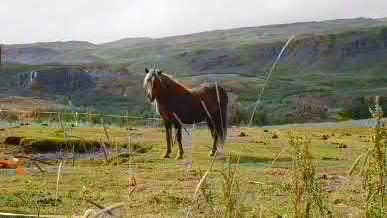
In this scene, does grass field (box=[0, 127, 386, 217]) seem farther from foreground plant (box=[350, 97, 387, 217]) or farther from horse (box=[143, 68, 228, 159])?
horse (box=[143, 68, 228, 159])

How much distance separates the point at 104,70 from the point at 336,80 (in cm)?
4555

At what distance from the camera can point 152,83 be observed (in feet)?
74.7

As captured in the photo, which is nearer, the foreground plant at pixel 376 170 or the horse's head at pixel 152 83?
the foreground plant at pixel 376 170

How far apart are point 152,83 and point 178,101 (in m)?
1.56

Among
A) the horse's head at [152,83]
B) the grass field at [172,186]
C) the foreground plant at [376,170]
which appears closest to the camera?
the foreground plant at [376,170]

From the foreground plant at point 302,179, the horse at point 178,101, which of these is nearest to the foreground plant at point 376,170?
the foreground plant at point 302,179

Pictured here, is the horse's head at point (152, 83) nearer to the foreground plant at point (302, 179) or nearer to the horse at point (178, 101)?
the horse at point (178, 101)

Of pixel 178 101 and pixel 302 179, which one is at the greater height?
pixel 178 101

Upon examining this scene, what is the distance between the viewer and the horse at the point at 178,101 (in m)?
22.8

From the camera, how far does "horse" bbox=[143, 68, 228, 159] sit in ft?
74.8

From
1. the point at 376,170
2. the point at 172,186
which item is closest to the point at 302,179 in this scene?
the point at 376,170

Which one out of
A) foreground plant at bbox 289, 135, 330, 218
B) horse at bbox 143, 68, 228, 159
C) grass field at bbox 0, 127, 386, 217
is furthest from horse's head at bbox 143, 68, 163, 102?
foreground plant at bbox 289, 135, 330, 218

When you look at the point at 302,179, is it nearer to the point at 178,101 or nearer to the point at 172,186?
the point at 172,186

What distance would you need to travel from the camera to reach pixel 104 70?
6289 inches
